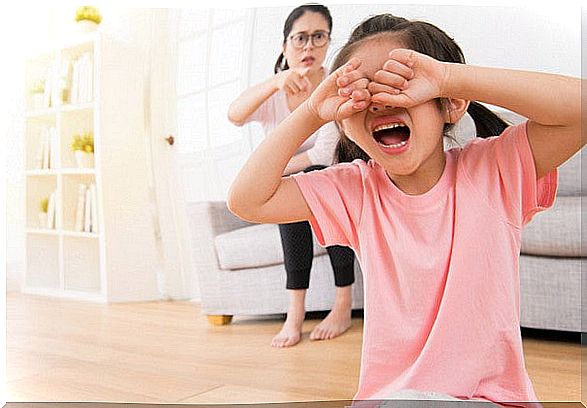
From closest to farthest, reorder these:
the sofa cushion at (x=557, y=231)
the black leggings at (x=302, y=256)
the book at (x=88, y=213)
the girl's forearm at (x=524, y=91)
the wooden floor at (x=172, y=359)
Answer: the girl's forearm at (x=524, y=91), the wooden floor at (x=172, y=359), the sofa cushion at (x=557, y=231), the black leggings at (x=302, y=256), the book at (x=88, y=213)

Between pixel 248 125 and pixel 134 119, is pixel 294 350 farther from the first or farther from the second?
pixel 134 119

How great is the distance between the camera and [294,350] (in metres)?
1.46

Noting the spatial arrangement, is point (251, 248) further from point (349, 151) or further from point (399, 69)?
point (399, 69)

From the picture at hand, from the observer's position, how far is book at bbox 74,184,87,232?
1.73 metres

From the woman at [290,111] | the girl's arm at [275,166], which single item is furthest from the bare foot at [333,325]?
the girl's arm at [275,166]

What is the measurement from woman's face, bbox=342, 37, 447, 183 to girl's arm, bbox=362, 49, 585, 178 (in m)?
0.04

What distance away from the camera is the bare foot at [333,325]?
155 centimetres

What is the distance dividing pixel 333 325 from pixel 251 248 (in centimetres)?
29

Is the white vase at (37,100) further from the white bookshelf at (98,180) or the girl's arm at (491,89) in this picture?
A: the girl's arm at (491,89)

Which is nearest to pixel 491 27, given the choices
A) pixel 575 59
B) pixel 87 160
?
pixel 575 59

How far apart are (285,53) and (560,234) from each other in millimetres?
657

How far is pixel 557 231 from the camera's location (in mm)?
1417

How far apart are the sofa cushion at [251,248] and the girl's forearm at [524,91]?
97 cm

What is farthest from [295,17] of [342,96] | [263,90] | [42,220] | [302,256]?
[342,96]
